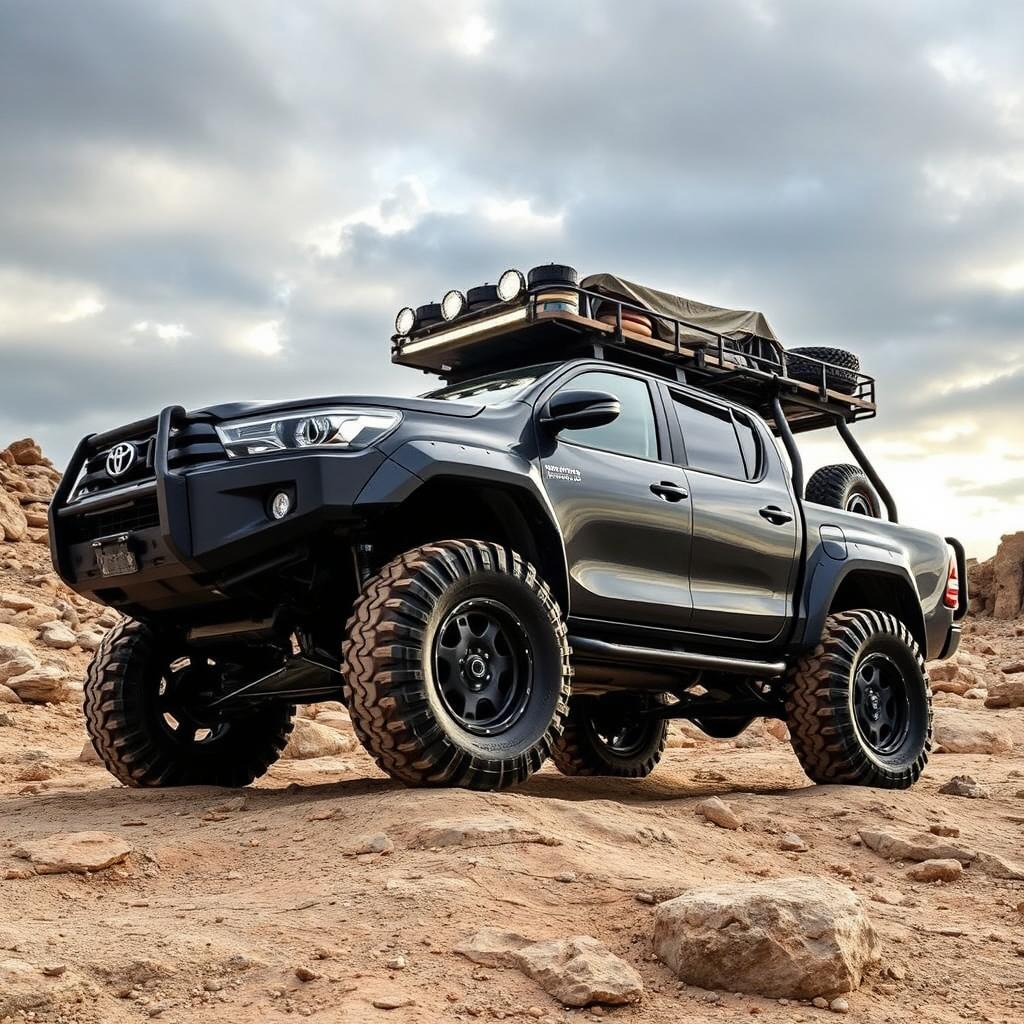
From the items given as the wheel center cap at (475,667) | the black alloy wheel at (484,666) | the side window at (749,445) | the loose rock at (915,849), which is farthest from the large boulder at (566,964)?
the side window at (749,445)

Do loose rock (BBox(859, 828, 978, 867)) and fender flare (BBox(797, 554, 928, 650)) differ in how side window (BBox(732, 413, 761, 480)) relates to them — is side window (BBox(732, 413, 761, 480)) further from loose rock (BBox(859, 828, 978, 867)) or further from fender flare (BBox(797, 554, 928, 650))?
loose rock (BBox(859, 828, 978, 867))

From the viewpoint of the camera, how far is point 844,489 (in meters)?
10.5

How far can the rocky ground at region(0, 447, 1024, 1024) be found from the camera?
3.17 meters

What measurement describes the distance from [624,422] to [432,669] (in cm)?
199

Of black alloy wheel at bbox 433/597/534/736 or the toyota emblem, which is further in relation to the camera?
the toyota emblem

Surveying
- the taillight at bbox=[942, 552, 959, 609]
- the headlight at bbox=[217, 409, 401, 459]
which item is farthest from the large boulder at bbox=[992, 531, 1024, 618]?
the headlight at bbox=[217, 409, 401, 459]

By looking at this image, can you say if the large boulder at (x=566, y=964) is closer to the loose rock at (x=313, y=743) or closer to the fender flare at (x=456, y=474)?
the fender flare at (x=456, y=474)

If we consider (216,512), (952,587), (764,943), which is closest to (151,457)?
(216,512)

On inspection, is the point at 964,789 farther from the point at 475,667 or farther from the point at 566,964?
the point at 566,964

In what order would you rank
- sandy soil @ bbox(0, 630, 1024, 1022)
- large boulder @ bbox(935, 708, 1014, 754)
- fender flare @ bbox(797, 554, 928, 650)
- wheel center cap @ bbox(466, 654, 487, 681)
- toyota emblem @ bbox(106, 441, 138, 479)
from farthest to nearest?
large boulder @ bbox(935, 708, 1014, 754)
fender flare @ bbox(797, 554, 928, 650)
toyota emblem @ bbox(106, 441, 138, 479)
wheel center cap @ bbox(466, 654, 487, 681)
sandy soil @ bbox(0, 630, 1024, 1022)

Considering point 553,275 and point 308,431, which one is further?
point 553,275

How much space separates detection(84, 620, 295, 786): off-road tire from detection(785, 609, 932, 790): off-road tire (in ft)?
9.34

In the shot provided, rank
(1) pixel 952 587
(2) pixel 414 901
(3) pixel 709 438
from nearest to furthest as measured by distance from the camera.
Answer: (2) pixel 414 901 < (3) pixel 709 438 < (1) pixel 952 587

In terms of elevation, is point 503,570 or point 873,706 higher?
point 503,570
